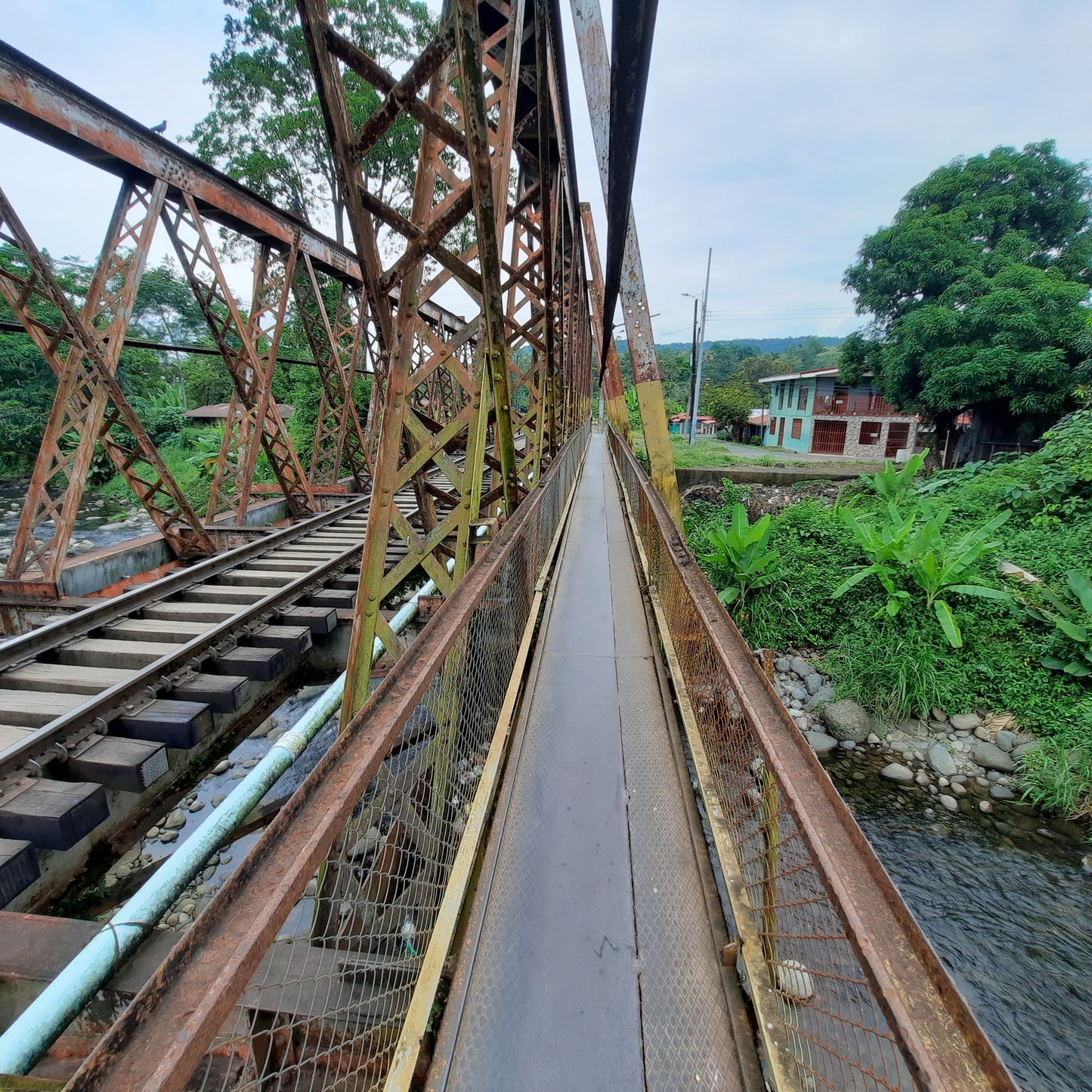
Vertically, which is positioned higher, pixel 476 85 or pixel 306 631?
pixel 476 85

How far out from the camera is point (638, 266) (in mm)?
5711

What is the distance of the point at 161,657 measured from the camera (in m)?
3.71

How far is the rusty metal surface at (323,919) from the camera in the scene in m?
0.71

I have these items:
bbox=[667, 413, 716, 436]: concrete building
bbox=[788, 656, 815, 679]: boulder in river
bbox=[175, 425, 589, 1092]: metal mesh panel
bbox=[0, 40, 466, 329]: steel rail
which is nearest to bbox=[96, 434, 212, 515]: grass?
bbox=[0, 40, 466, 329]: steel rail

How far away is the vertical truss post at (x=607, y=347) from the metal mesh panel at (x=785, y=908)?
10.0 m

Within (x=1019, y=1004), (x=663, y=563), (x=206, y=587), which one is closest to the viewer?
(x=1019, y=1004)

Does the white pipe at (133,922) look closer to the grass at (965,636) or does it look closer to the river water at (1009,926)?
the river water at (1009,926)

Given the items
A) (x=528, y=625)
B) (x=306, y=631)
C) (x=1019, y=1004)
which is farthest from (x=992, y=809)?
(x=306, y=631)

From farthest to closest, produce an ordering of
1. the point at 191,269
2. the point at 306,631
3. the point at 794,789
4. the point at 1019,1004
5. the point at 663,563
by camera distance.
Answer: the point at 191,269 < the point at 306,631 < the point at 663,563 < the point at 1019,1004 < the point at 794,789

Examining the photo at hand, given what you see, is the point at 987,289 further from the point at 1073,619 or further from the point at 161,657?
the point at 161,657

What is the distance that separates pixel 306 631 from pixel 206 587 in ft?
5.00

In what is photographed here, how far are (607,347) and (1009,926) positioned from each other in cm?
1342

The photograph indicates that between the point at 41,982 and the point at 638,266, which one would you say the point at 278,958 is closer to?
the point at 41,982

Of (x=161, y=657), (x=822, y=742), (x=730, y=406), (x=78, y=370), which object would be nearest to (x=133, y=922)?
(x=161, y=657)
